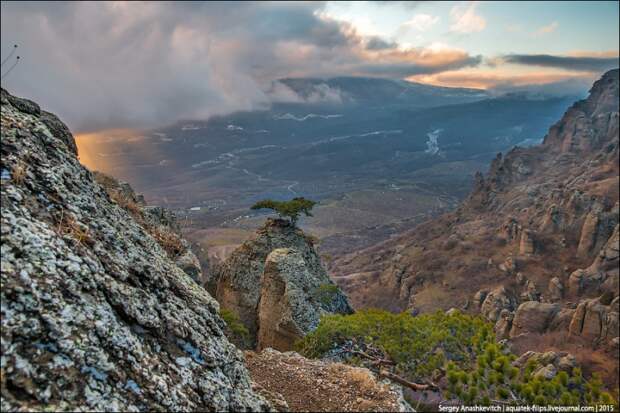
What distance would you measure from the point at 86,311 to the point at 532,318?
247ft

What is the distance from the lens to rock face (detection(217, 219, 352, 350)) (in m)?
30.0

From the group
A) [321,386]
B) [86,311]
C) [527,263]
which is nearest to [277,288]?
[321,386]

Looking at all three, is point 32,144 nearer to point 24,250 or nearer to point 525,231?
point 24,250

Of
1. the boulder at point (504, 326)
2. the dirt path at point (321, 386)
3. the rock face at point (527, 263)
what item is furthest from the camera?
the rock face at point (527, 263)

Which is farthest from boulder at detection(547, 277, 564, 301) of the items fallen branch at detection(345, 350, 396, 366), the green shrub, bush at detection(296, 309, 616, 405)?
fallen branch at detection(345, 350, 396, 366)

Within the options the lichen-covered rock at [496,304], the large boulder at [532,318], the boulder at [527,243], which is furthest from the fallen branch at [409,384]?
the boulder at [527,243]

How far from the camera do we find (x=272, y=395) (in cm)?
1130

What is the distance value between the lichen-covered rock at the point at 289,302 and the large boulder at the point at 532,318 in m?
47.5

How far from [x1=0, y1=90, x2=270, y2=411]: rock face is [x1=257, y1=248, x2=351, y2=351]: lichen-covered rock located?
18.5 m

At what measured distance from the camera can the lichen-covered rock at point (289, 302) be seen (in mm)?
29422

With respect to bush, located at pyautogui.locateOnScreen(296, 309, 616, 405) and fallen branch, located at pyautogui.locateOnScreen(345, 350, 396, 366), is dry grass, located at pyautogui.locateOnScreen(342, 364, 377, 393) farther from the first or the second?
bush, located at pyautogui.locateOnScreen(296, 309, 616, 405)

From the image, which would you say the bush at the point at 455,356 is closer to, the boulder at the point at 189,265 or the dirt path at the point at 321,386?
the dirt path at the point at 321,386

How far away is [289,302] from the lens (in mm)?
30344

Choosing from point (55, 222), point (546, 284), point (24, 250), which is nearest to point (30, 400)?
point (24, 250)
